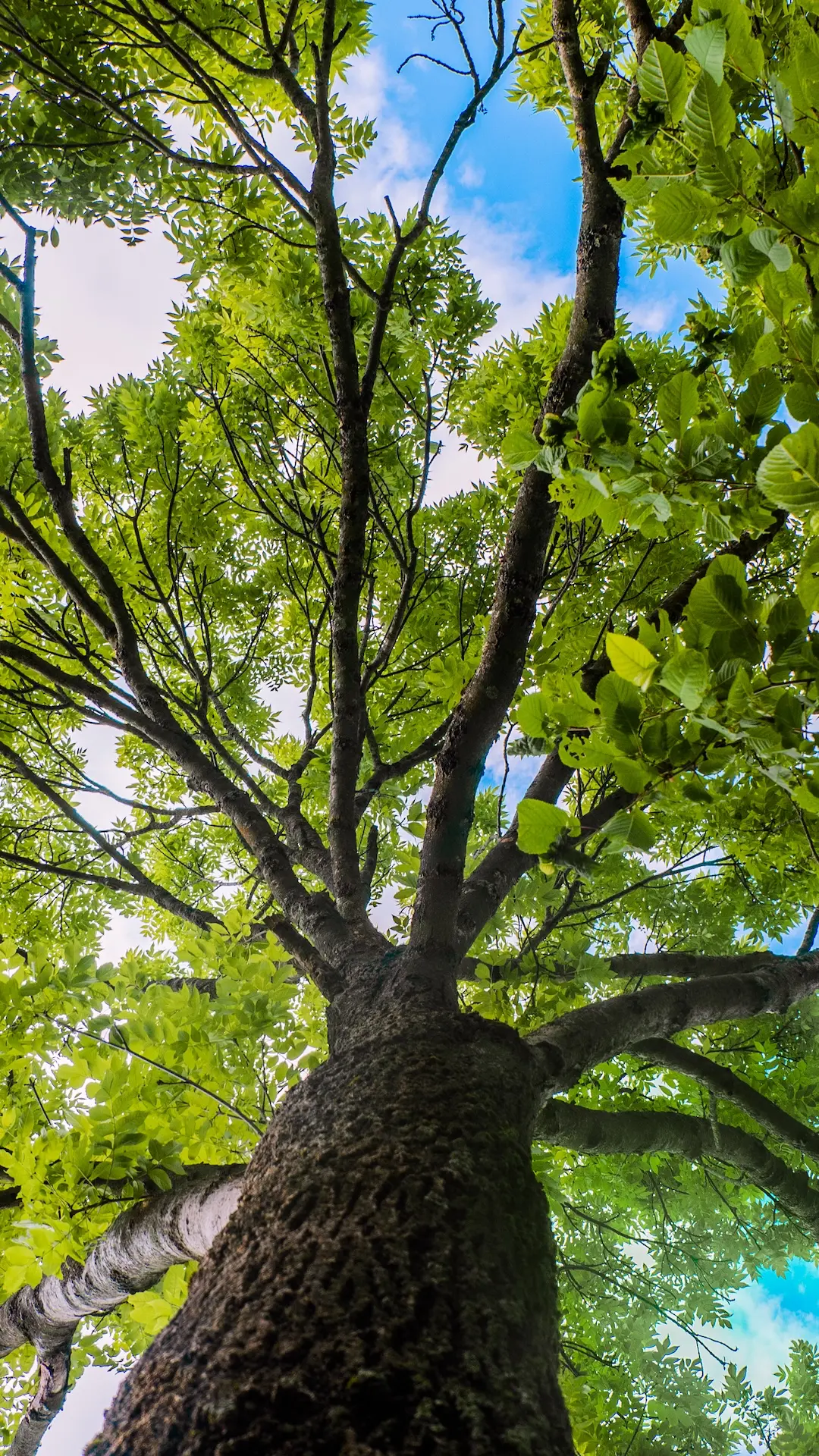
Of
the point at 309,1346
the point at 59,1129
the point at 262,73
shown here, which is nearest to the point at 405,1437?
the point at 309,1346

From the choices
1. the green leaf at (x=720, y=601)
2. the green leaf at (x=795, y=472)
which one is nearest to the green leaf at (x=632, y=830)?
the green leaf at (x=720, y=601)

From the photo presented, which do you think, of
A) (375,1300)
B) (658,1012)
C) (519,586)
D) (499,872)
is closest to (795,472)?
(375,1300)

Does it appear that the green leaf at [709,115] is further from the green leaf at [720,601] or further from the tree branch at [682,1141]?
the tree branch at [682,1141]

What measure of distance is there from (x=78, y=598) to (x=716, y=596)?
7.68ft

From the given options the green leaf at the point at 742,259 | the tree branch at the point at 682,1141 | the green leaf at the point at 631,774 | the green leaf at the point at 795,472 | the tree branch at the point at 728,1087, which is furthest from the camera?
the tree branch at the point at 728,1087

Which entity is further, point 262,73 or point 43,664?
point 43,664

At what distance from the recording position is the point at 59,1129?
262 centimetres

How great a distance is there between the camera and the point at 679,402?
0.95 metres

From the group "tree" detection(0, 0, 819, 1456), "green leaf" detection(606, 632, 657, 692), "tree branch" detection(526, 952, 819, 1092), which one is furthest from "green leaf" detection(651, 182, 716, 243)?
"tree branch" detection(526, 952, 819, 1092)

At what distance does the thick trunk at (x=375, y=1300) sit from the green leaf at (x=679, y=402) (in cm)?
124

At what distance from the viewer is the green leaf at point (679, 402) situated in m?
0.93

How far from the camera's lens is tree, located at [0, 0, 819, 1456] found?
93 cm

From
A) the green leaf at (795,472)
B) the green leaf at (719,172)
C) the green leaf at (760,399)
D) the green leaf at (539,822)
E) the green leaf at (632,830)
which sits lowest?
the green leaf at (539,822)

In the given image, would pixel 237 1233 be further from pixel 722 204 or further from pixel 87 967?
pixel 722 204
